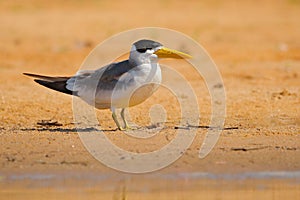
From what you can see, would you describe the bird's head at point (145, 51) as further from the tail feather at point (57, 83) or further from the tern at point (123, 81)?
the tail feather at point (57, 83)

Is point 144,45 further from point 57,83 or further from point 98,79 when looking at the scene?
point 57,83

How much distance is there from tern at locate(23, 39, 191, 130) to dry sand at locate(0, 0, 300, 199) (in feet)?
1.35

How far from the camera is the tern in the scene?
895cm

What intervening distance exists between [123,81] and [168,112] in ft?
5.89

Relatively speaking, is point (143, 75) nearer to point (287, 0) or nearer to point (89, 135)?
point (89, 135)

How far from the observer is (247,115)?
10430 millimetres

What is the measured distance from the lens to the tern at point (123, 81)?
8.95m

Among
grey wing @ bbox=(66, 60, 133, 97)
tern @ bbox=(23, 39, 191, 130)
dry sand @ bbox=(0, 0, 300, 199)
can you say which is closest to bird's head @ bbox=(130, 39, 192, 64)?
tern @ bbox=(23, 39, 191, 130)

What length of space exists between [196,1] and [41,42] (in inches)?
269

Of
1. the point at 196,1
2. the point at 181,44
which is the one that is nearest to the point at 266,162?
the point at 181,44

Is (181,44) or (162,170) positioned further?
(181,44)

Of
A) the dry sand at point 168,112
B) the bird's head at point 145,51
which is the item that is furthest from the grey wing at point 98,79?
the dry sand at point 168,112

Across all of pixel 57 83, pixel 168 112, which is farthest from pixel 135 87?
pixel 168 112

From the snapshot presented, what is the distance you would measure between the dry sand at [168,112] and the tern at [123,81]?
0.41 meters
